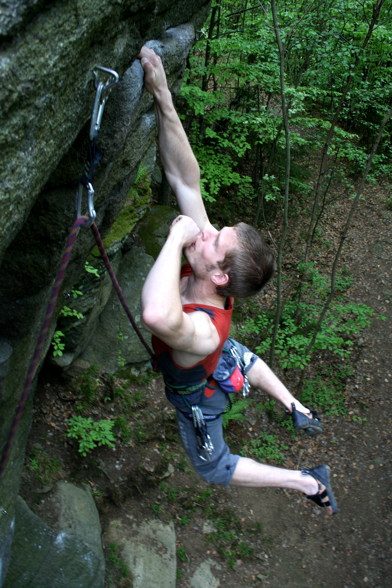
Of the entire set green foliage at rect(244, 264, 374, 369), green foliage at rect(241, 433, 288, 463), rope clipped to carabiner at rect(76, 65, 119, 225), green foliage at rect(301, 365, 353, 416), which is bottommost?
green foliage at rect(301, 365, 353, 416)

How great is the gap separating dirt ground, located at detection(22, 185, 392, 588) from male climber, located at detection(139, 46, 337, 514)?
252 centimetres

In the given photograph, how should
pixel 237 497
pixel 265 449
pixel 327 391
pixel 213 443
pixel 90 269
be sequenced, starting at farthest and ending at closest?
pixel 327 391
pixel 265 449
pixel 237 497
pixel 90 269
pixel 213 443

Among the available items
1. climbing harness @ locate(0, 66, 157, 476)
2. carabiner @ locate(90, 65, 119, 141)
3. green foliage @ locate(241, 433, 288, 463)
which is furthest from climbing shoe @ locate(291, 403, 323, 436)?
green foliage @ locate(241, 433, 288, 463)

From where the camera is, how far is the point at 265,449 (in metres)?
8.05

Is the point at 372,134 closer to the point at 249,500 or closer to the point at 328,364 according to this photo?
the point at 328,364

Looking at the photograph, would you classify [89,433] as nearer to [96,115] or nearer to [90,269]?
[90,269]

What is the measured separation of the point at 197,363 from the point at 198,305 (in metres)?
0.35

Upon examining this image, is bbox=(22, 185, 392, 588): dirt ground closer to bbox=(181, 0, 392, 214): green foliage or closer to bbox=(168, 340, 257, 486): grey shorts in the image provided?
bbox=(168, 340, 257, 486): grey shorts

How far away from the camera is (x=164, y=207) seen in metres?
9.48

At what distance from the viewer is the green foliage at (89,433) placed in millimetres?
6395

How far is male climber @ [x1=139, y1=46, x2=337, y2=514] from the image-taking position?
2627mm

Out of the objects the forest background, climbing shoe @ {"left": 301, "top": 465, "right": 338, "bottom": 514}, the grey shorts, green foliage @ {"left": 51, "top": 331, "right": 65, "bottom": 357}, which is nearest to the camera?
the grey shorts

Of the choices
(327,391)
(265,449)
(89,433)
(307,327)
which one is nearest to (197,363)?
(89,433)

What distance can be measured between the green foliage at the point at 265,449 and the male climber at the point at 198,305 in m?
4.06
